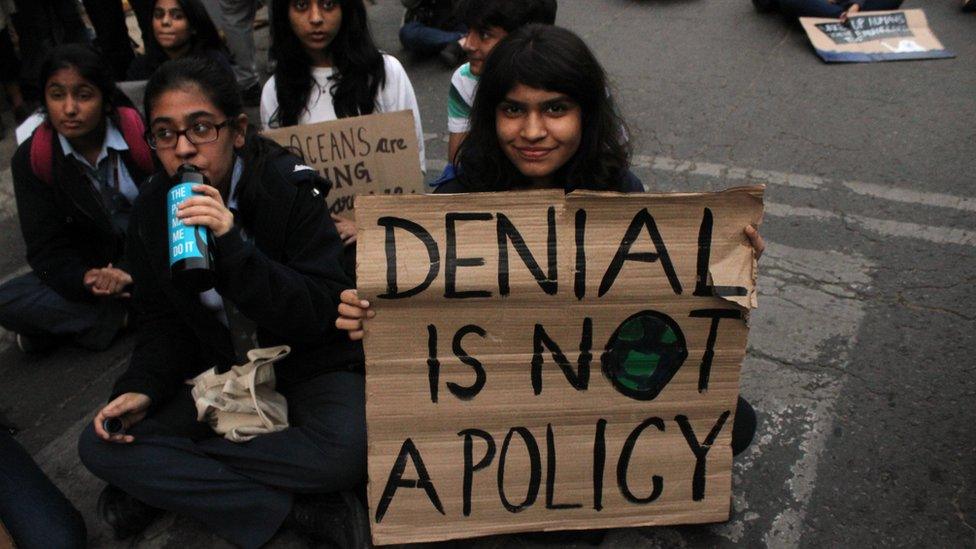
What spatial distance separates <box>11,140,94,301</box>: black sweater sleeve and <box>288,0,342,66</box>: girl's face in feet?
3.61

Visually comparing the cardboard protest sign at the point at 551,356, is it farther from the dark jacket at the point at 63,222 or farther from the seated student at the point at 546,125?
the dark jacket at the point at 63,222

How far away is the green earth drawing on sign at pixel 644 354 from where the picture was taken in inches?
70.1

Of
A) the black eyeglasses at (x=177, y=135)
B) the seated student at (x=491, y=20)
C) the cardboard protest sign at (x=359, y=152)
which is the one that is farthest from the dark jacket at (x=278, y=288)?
the seated student at (x=491, y=20)

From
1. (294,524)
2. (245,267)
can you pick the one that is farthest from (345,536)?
(245,267)

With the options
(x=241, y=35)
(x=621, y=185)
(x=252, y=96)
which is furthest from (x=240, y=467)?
(x=241, y=35)

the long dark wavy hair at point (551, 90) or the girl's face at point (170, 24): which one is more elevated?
the girl's face at point (170, 24)

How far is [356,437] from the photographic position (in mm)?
2139

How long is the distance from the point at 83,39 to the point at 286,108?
3026 mm

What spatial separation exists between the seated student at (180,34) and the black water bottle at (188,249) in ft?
7.00

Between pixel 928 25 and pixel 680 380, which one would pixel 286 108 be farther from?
pixel 928 25

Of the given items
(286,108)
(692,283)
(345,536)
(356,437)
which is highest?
(286,108)

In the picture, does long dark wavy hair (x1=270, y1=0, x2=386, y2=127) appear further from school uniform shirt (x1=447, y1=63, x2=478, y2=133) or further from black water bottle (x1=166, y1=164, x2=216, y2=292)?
black water bottle (x1=166, y1=164, x2=216, y2=292)

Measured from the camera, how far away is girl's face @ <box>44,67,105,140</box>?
2863mm

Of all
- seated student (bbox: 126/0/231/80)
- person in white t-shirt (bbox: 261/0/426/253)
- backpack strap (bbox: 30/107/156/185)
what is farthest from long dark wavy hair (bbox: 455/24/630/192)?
seated student (bbox: 126/0/231/80)
